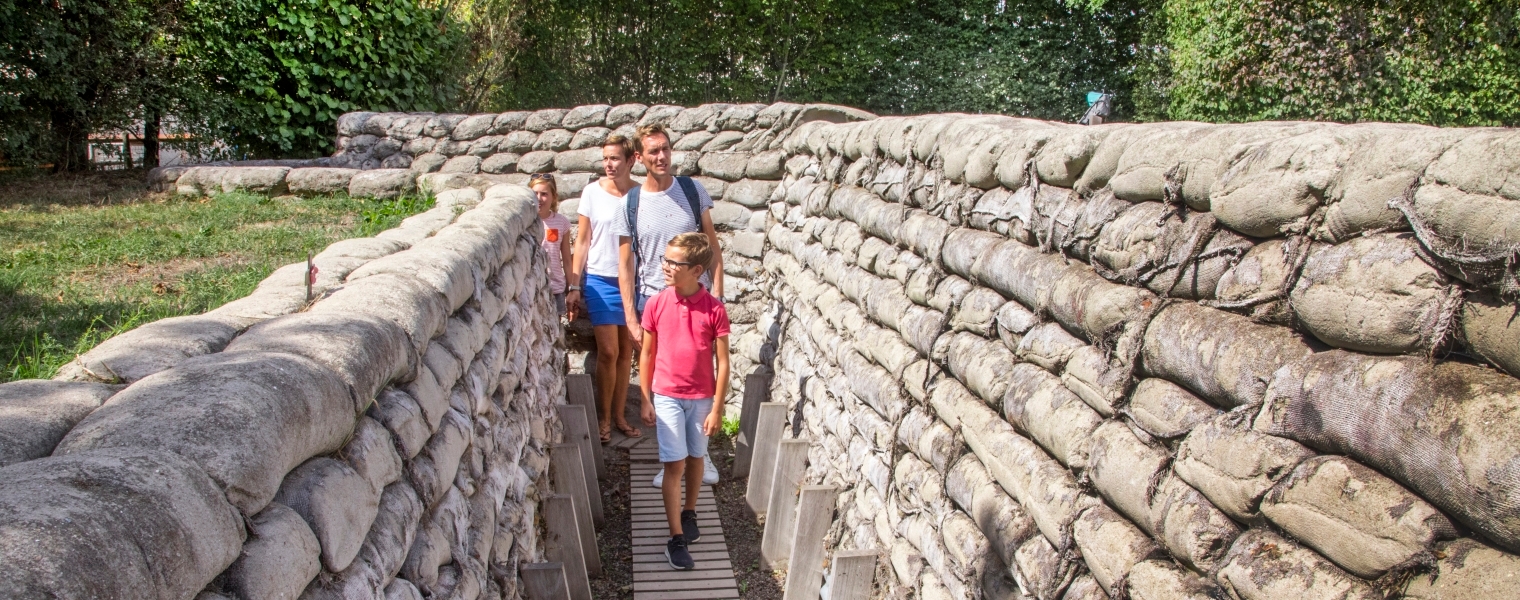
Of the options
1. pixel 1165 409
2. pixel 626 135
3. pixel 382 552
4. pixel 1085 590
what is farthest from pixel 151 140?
pixel 1165 409

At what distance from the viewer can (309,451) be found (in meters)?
1.83

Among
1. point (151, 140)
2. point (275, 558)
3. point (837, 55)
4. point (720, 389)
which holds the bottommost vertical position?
point (151, 140)

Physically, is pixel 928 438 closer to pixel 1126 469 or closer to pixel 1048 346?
pixel 1048 346

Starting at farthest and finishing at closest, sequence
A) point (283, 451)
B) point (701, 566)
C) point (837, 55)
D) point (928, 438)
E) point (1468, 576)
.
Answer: point (837, 55), point (701, 566), point (928, 438), point (283, 451), point (1468, 576)

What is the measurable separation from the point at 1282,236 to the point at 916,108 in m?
15.4

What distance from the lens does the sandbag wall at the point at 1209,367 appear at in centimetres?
163

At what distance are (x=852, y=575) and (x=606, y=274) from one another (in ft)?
9.93

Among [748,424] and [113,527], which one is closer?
[113,527]

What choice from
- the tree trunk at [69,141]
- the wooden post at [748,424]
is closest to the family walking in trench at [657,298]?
the wooden post at [748,424]

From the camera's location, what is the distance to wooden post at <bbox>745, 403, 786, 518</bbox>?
19.9ft

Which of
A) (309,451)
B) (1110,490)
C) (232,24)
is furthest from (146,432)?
(232,24)

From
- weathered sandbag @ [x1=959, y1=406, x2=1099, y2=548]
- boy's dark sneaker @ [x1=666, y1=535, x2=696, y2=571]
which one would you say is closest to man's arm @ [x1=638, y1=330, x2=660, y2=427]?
boy's dark sneaker @ [x1=666, y1=535, x2=696, y2=571]

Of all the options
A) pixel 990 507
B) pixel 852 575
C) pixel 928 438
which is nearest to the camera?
pixel 990 507

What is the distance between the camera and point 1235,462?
204 cm
